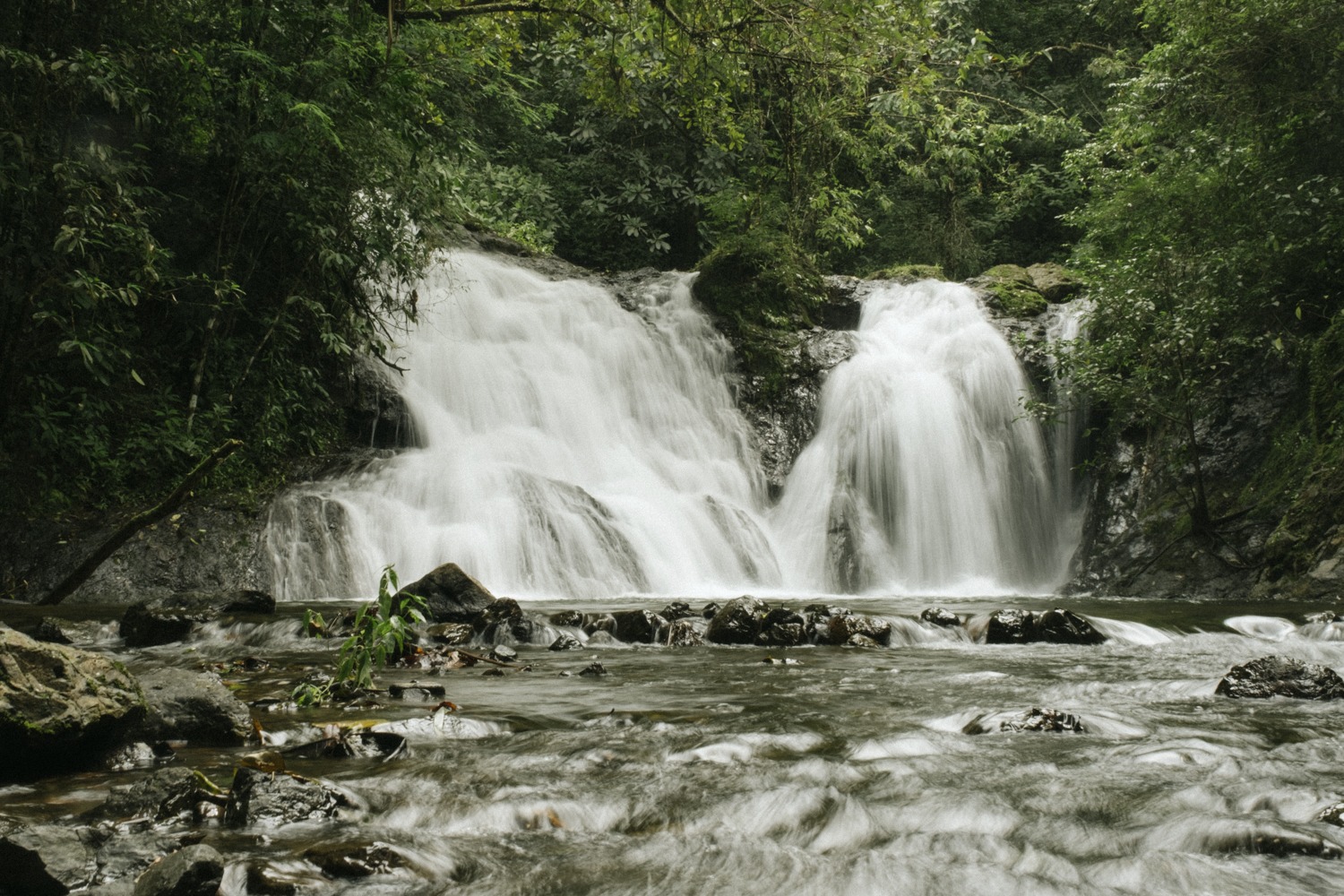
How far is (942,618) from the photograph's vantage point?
7.40 m

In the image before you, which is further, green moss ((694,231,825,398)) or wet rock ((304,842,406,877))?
green moss ((694,231,825,398))

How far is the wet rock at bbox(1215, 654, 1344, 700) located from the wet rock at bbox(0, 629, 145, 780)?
5.13 metres

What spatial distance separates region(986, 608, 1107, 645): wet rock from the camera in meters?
6.91

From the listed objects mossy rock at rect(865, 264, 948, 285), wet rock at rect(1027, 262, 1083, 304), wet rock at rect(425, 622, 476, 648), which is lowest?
wet rock at rect(425, 622, 476, 648)

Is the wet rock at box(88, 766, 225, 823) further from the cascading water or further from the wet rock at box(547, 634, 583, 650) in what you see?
the cascading water

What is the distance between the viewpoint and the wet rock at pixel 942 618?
735 centimetres

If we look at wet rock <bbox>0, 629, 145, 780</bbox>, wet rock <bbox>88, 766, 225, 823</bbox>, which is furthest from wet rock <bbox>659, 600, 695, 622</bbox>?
wet rock <bbox>88, 766, 225, 823</bbox>

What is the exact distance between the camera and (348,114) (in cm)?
966

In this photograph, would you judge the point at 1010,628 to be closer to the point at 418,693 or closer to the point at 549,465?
the point at 418,693

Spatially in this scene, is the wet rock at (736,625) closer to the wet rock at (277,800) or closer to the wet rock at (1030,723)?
the wet rock at (1030,723)

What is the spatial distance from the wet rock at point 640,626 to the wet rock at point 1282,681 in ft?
12.4

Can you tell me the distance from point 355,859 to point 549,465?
1102cm

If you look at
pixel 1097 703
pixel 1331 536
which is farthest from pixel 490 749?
pixel 1331 536

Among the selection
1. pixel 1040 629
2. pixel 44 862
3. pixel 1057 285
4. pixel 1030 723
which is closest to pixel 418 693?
pixel 44 862
